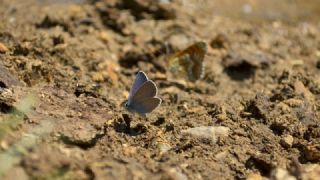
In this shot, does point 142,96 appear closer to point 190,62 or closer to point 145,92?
point 145,92

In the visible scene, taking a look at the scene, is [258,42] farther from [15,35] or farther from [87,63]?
[15,35]

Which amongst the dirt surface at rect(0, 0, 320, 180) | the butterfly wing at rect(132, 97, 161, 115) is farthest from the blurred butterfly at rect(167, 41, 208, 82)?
the butterfly wing at rect(132, 97, 161, 115)

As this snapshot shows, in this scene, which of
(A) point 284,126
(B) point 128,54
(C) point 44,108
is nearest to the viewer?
(C) point 44,108

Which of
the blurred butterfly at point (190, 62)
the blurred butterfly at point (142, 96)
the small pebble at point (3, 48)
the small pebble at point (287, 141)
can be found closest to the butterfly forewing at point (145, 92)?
the blurred butterfly at point (142, 96)

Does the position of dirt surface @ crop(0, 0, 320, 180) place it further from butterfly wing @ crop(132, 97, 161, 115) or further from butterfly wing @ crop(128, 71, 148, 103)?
butterfly wing @ crop(128, 71, 148, 103)

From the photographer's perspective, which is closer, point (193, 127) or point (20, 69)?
point (193, 127)

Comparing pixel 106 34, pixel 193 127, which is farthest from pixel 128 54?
pixel 193 127
